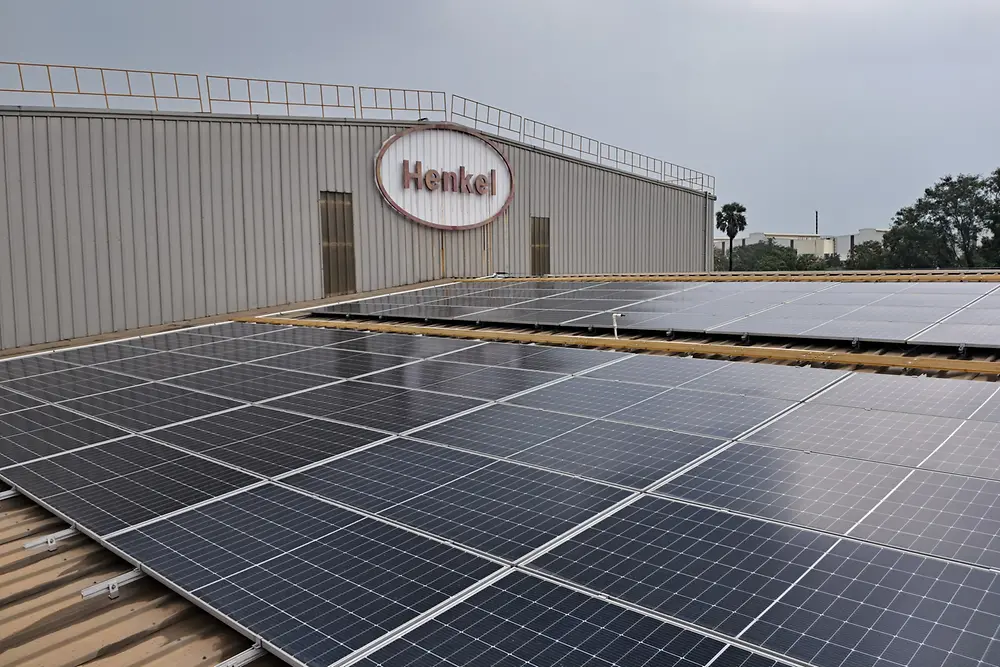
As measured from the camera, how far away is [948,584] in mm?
4184

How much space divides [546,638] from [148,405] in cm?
774

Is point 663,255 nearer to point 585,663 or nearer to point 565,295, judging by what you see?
point 565,295

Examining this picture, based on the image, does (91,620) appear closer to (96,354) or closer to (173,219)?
(96,354)

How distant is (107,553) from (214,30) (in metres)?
47.1

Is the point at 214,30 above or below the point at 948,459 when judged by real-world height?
above

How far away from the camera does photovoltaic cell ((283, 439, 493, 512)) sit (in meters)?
6.15

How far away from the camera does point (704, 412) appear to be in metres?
7.92

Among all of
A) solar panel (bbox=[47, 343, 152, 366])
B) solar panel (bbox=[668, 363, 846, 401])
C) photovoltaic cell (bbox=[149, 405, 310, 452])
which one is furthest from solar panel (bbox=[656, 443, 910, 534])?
solar panel (bbox=[47, 343, 152, 366])

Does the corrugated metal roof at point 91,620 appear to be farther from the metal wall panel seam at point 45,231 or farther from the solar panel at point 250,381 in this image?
the metal wall panel seam at point 45,231

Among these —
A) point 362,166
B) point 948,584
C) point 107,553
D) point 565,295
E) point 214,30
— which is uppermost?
point 214,30

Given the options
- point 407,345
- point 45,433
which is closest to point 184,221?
point 407,345

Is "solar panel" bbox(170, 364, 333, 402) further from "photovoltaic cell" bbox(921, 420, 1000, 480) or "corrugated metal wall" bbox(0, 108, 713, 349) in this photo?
"corrugated metal wall" bbox(0, 108, 713, 349)

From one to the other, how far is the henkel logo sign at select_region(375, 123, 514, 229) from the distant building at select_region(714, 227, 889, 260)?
7438cm

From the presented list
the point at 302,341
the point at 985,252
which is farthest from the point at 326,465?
the point at 985,252
